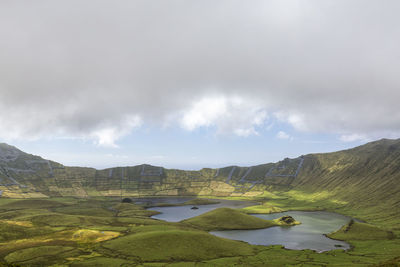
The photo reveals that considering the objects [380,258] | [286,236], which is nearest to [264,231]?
[286,236]

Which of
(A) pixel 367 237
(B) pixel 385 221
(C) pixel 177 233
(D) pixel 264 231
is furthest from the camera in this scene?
(B) pixel 385 221

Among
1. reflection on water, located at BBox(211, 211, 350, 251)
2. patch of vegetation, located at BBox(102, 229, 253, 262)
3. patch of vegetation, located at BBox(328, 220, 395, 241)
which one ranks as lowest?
reflection on water, located at BBox(211, 211, 350, 251)

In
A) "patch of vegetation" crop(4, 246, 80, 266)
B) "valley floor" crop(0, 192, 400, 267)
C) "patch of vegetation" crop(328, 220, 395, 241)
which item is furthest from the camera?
"patch of vegetation" crop(328, 220, 395, 241)

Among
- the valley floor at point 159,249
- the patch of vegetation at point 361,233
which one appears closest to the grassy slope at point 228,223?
the valley floor at point 159,249

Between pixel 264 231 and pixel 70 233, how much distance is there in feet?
390

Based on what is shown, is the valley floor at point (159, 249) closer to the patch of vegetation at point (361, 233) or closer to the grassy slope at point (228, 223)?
the patch of vegetation at point (361, 233)

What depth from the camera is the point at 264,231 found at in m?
179

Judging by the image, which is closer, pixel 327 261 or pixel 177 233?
pixel 327 261

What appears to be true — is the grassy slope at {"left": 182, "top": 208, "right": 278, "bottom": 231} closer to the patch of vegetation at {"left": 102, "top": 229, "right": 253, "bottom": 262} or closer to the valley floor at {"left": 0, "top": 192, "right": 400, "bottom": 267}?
the valley floor at {"left": 0, "top": 192, "right": 400, "bottom": 267}

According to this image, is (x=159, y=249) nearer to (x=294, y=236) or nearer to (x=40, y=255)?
(x=40, y=255)

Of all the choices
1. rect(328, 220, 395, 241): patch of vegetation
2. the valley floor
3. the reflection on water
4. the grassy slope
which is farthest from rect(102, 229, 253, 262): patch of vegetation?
rect(328, 220, 395, 241): patch of vegetation

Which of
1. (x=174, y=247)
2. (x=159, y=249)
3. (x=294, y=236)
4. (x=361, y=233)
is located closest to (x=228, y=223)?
(x=294, y=236)

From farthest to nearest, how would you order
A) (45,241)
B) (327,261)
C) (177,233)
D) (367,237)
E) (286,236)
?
(286,236)
(367,237)
(177,233)
(45,241)
(327,261)

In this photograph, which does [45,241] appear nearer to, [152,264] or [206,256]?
[152,264]
